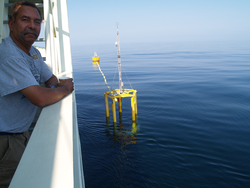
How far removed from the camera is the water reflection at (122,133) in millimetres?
6898

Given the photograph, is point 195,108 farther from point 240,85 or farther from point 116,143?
point 240,85

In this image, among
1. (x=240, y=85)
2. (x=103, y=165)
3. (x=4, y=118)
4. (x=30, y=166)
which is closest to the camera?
(x=30, y=166)

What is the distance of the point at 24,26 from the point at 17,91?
0.61 metres

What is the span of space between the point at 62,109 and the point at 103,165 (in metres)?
4.18

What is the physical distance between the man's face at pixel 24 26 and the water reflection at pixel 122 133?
5.40 m

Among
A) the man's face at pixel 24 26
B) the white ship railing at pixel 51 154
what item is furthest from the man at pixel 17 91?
the white ship railing at pixel 51 154

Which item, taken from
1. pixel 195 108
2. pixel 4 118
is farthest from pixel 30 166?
pixel 195 108

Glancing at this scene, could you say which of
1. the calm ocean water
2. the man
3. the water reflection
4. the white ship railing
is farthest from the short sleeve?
the water reflection

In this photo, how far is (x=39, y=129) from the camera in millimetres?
1390

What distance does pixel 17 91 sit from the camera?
1.57 metres

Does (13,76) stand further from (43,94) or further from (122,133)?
(122,133)

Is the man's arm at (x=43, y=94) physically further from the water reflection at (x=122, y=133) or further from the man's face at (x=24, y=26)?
the water reflection at (x=122, y=133)

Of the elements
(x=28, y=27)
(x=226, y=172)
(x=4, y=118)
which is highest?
(x=28, y=27)

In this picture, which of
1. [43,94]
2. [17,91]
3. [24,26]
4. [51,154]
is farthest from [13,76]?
[51,154]
